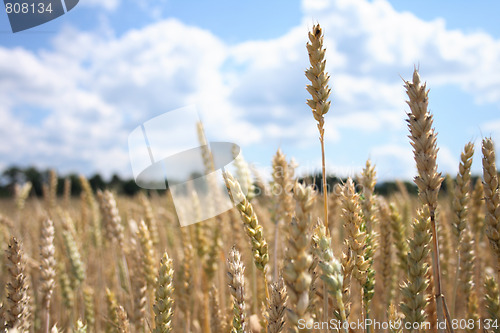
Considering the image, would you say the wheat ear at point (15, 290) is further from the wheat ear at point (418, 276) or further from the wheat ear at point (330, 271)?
the wheat ear at point (418, 276)

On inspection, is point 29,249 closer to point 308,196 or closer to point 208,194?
point 208,194

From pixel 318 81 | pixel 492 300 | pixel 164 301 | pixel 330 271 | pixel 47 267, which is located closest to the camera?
pixel 330 271

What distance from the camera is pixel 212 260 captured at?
2.76 metres

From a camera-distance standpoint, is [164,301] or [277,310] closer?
[277,310]

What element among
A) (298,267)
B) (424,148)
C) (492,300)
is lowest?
(492,300)

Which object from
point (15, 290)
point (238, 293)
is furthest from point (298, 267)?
point (15, 290)

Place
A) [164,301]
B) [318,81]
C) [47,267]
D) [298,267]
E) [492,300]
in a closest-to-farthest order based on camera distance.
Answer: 1. [298,267]
2. [318,81]
3. [164,301]
4. [492,300]
5. [47,267]

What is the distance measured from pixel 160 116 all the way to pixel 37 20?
1196 millimetres

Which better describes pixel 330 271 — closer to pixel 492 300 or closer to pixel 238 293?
pixel 238 293

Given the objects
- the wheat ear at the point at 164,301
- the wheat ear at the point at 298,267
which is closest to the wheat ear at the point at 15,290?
the wheat ear at the point at 164,301

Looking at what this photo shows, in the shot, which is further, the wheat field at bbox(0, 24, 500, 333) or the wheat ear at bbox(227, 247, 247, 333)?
the wheat ear at bbox(227, 247, 247, 333)

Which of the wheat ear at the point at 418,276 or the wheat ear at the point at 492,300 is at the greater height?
the wheat ear at the point at 418,276

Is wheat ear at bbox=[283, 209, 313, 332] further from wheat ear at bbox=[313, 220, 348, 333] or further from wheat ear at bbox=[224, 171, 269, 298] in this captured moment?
wheat ear at bbox=[224, 171, 269, 298]

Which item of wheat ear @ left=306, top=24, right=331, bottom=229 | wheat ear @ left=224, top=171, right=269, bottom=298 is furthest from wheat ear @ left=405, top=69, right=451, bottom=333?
wheat ear @ left=224, top=171, right=269, bottom=298
